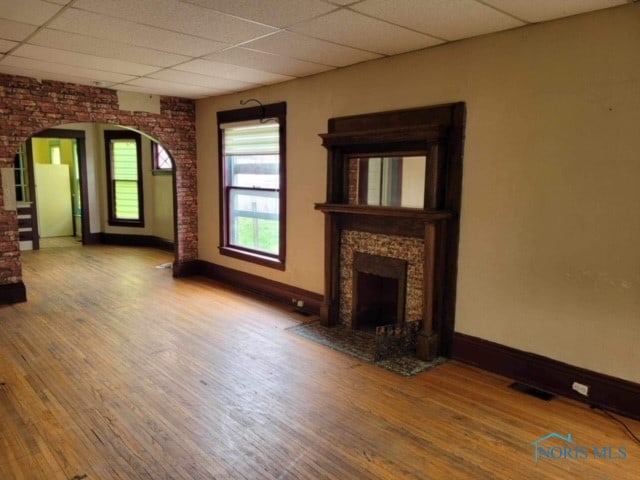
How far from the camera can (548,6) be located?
2.96m

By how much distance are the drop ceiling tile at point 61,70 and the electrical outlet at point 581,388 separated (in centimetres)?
514

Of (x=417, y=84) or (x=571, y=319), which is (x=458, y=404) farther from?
(x=417, y=84)

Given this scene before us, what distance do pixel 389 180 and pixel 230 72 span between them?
2043 millimetres

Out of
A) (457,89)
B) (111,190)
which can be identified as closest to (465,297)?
(457,89)

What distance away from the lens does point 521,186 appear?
350 centimetres

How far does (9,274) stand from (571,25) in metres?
6.04

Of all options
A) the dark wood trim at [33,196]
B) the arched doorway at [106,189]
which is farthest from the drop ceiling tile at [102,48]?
the dark wood trim at [33,196]

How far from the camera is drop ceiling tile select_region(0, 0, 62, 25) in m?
3.03

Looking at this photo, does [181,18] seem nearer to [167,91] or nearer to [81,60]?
[81,60]

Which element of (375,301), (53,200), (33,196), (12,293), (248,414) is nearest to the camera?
(248,414)

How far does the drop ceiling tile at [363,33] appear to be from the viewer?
A: 3.25 meters

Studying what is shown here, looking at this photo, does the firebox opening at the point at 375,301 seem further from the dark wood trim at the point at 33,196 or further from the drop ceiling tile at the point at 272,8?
the dark wood trim at the point at 33,196

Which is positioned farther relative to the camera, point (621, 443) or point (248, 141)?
point (248, 141)

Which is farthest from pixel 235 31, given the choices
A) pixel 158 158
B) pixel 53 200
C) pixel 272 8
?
pixel 53 200
